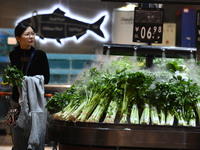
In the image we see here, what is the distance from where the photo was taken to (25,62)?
436 cm

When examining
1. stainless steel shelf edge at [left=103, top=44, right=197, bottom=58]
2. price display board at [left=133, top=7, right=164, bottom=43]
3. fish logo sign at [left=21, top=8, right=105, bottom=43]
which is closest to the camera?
stainless steel shelf edge at [left=103, top=44, right=197, bottom=58]

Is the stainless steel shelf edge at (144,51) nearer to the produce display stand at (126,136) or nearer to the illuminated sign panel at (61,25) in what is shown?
the produce display stand at (126,136)

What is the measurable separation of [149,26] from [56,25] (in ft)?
11.5

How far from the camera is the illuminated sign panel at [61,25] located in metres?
7.93

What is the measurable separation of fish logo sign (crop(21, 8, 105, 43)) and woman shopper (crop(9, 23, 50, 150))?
3533mm

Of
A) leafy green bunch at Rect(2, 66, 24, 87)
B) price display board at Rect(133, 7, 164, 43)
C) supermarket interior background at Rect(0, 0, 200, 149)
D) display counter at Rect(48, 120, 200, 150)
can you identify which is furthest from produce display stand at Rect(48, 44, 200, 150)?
supermarket interior background at Rect(0, 0, 200, 149)

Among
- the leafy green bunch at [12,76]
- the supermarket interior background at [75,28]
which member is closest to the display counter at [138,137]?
the leafy green bunch at [12,76]

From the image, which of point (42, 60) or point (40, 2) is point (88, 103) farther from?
point (40, 2)

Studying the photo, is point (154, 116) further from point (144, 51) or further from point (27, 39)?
point (27, 39)

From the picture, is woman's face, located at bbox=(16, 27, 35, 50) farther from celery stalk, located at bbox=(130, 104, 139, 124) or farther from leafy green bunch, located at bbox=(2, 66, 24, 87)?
celery stalk, located at bbox=(130, 104, 139, 124)

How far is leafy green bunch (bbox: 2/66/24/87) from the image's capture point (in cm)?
384

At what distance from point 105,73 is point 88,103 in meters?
0.38

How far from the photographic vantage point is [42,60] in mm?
4391

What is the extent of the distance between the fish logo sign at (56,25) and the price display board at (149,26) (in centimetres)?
317
